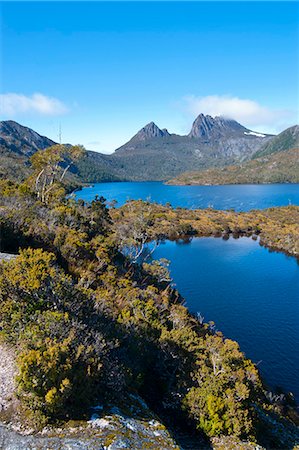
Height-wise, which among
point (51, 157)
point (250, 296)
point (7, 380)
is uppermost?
point (51, 157)

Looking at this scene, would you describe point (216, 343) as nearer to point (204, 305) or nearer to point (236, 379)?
point (236, 379)

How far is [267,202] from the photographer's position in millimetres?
176375

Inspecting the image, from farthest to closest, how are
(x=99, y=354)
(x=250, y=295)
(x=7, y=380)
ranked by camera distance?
1. (x=250, y=295)
2. (x=99, y=354)
3. (x=7, y=380)

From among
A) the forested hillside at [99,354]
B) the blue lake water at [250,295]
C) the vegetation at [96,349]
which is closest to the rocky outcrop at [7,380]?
the forested hillside at [99,354]

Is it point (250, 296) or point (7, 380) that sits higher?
point (7, 380)


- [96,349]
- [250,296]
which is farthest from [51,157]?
[96,349]

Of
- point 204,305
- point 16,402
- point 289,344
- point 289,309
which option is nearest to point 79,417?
point 16,402

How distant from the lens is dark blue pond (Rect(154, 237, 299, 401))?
3198 cm

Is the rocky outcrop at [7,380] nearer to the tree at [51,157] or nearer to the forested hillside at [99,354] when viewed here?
the forested hillside at [99,354]

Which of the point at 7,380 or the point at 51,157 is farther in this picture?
the point at 51,157

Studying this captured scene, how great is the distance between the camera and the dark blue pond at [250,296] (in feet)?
105

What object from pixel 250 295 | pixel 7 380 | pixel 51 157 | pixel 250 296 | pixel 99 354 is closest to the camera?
pixel 7 380

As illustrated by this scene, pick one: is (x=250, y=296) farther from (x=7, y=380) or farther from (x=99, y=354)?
(x=7, y=380)

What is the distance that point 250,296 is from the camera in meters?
46.7
